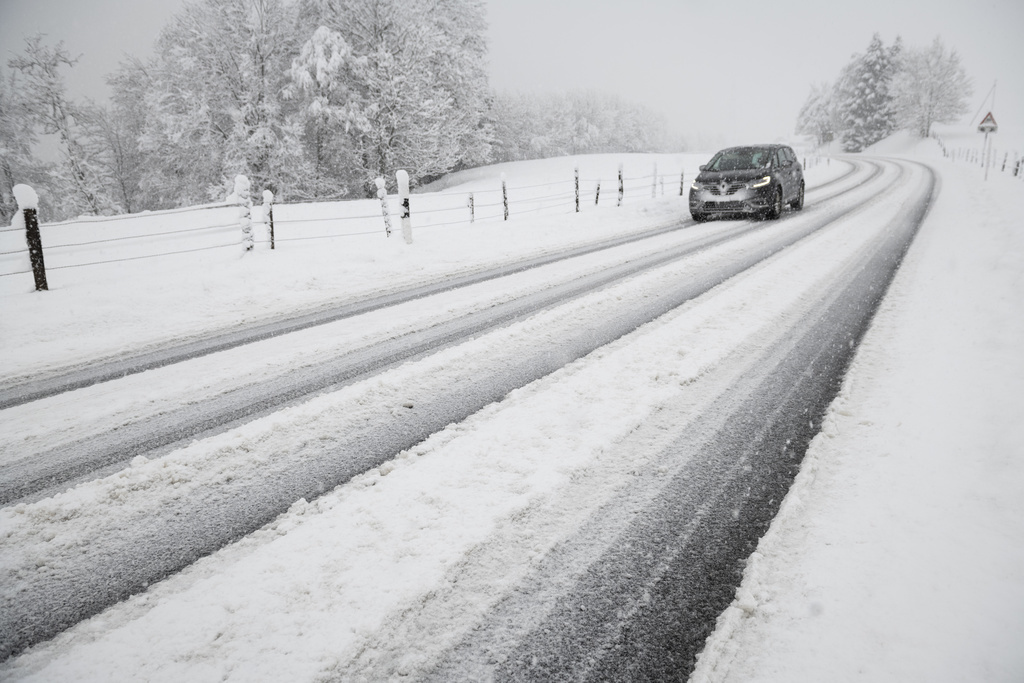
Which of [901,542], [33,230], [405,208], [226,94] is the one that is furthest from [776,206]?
[226,94]

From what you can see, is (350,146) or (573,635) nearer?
(573,635)

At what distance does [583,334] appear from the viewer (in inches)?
167

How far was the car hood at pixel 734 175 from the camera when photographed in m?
10.9

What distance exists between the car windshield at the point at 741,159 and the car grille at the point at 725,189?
778 mm

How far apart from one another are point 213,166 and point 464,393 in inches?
1014

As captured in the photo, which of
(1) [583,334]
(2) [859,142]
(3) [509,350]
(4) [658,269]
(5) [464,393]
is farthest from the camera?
(2) [859,142]

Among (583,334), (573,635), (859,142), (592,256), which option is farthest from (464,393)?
(859,142)

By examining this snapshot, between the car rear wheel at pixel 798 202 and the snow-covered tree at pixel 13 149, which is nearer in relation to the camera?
the car rear wheel at pixel 798 202

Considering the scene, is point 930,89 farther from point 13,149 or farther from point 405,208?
point 13,149

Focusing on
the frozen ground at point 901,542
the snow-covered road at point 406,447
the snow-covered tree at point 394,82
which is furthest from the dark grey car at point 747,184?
the snow-covered tree at point 394,82

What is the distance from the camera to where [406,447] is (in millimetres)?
2584

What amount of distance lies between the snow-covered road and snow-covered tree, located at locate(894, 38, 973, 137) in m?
72.9

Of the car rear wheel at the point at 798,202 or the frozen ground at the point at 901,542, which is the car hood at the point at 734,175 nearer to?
the car rear wheel at the point at 798,202

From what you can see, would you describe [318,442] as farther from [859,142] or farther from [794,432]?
[859,142]
